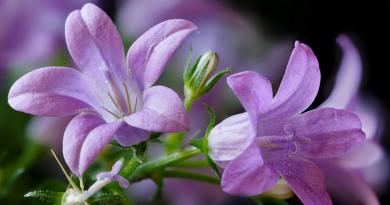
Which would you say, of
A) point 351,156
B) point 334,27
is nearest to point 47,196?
point 351,156

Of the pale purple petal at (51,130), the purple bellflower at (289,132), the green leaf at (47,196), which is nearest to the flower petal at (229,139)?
the purple bellflower at (289,132)

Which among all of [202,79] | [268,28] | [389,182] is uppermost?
[202,79]

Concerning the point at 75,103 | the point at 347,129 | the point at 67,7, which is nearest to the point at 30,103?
the point at 75,103

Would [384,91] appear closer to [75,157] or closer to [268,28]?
[268,28]

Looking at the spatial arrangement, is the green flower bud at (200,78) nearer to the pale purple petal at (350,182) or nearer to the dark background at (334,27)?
the pale purple petal at (350,182)

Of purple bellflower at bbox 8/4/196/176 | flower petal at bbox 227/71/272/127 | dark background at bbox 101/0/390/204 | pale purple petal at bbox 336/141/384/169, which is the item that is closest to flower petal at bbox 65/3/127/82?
purple bellflower at bbox 8/4/196/176

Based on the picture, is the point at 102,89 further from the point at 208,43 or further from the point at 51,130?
the point at 208,43

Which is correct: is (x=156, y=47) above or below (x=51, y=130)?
above
